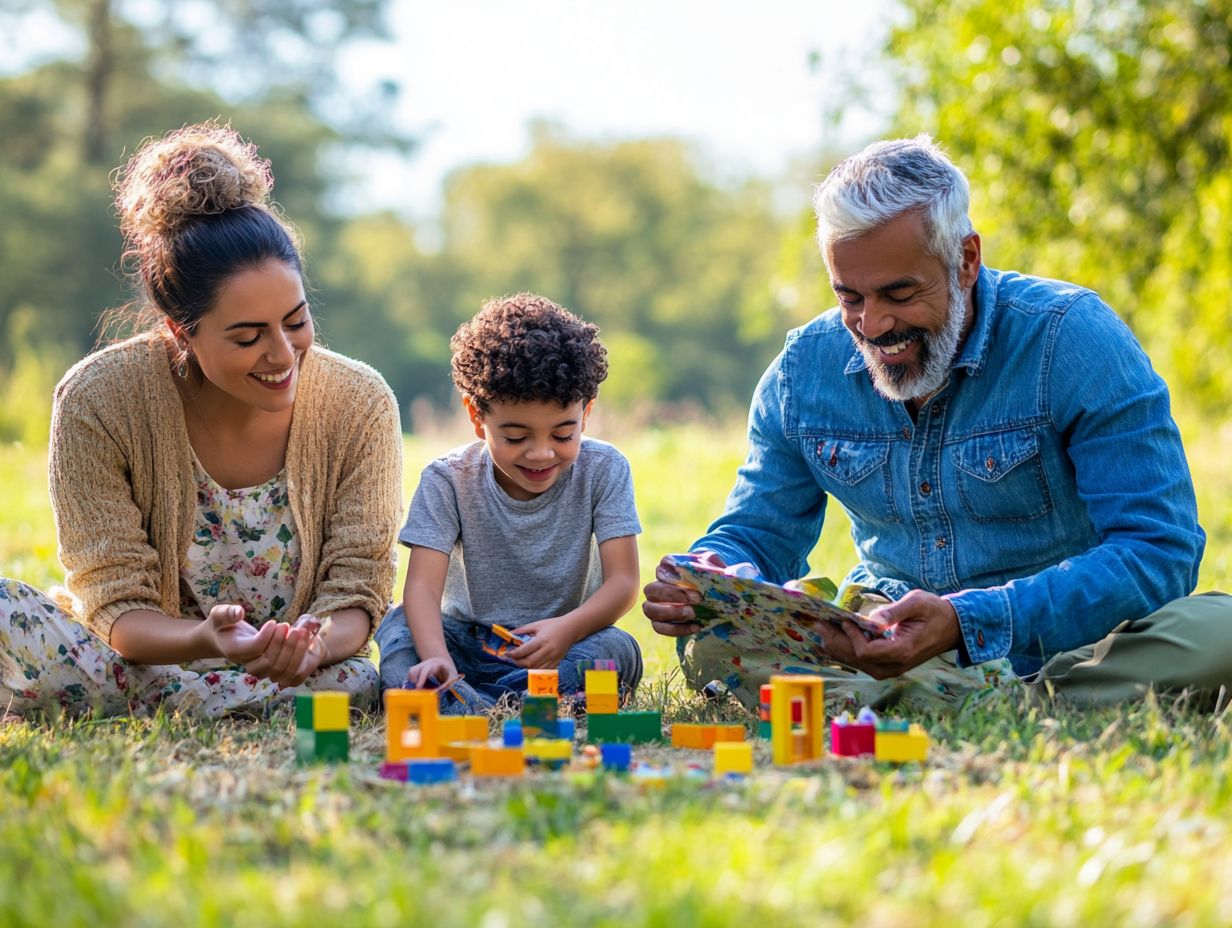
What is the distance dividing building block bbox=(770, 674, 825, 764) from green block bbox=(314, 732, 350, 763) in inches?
37.6

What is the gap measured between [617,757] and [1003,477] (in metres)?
1.50

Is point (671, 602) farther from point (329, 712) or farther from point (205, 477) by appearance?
point (205, 477)

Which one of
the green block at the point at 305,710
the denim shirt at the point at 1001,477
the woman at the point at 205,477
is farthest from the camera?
the woman at the point at 205,477

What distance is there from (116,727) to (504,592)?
1237mm

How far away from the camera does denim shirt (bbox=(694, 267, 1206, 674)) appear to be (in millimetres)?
3664

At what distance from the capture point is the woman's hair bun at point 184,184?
4.08 metres

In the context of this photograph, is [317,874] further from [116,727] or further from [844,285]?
[844,285]

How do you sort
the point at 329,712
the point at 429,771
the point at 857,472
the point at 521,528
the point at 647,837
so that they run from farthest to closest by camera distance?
the point at 521,528
the point at 857,472
the point at 329,712
the point at 429,771
the point at 647,837

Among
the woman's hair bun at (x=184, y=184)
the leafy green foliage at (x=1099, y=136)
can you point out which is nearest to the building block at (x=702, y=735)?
the woman's hair bun at (x=184, y=184)

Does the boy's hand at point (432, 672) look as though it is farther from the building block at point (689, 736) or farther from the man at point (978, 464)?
the building block at point (689, 736)

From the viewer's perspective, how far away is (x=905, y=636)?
3449 millimetres

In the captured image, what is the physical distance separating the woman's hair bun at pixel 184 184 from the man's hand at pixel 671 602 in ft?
5.42

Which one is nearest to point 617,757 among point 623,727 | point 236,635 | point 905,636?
point 623,727

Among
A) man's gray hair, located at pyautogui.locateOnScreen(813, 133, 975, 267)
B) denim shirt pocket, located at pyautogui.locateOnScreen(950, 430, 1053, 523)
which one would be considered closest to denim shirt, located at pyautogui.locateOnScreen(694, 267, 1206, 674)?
denim shirt pocket, located at pyautogui.locateOnScreen(950, 430, 1053, 523)
